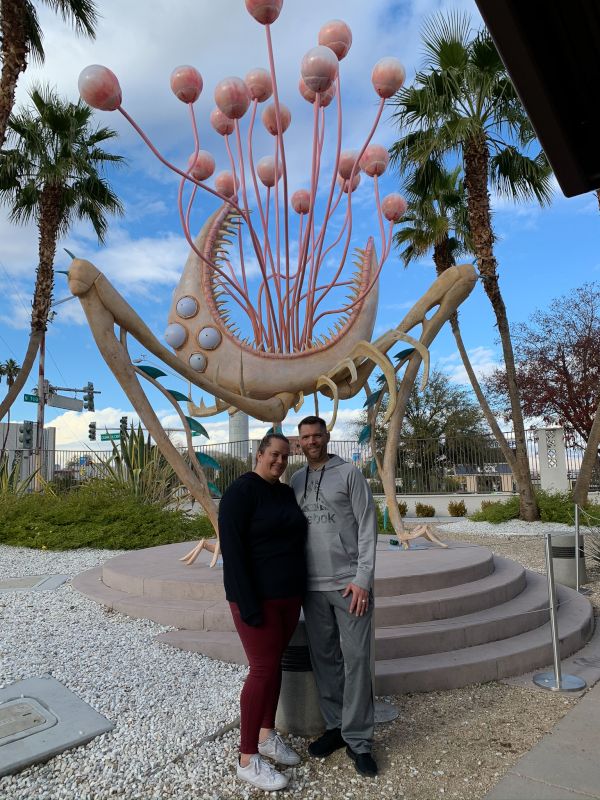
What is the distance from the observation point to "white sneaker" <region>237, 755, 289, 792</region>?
8.34 feet

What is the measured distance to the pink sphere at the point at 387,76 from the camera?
5750mm

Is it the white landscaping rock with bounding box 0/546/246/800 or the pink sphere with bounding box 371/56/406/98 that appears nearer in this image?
the white landscaping rock with bounding box 0/546/246/800

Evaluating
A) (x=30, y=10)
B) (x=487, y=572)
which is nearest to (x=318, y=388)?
(x=487, y=572)

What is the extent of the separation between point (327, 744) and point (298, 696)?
0.92 ft

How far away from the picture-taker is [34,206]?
585 inches

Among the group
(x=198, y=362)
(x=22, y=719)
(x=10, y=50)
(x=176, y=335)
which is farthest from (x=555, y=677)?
(x=10, y=50)

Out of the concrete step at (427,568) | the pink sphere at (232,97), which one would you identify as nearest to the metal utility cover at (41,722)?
the concrete step at (427,568)

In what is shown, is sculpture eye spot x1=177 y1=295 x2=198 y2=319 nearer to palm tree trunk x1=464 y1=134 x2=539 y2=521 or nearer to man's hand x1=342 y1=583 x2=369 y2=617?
man's hand x1=342 y1=583 x2=369 y2=617

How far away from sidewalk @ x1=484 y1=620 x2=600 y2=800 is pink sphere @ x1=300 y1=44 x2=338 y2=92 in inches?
212

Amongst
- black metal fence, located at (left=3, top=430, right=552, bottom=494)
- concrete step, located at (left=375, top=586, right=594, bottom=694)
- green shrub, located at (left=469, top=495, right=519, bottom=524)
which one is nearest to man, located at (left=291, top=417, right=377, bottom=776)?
concrete step, located at (left=375, top=586, right=594, bottom=694)

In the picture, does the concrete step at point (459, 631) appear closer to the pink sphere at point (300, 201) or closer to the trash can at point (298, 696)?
the trash can at point (298, 696)

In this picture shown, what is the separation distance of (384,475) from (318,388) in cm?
118

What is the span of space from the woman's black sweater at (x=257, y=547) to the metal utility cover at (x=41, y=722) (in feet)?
3.83

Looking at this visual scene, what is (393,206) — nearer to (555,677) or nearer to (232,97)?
(232,97)
